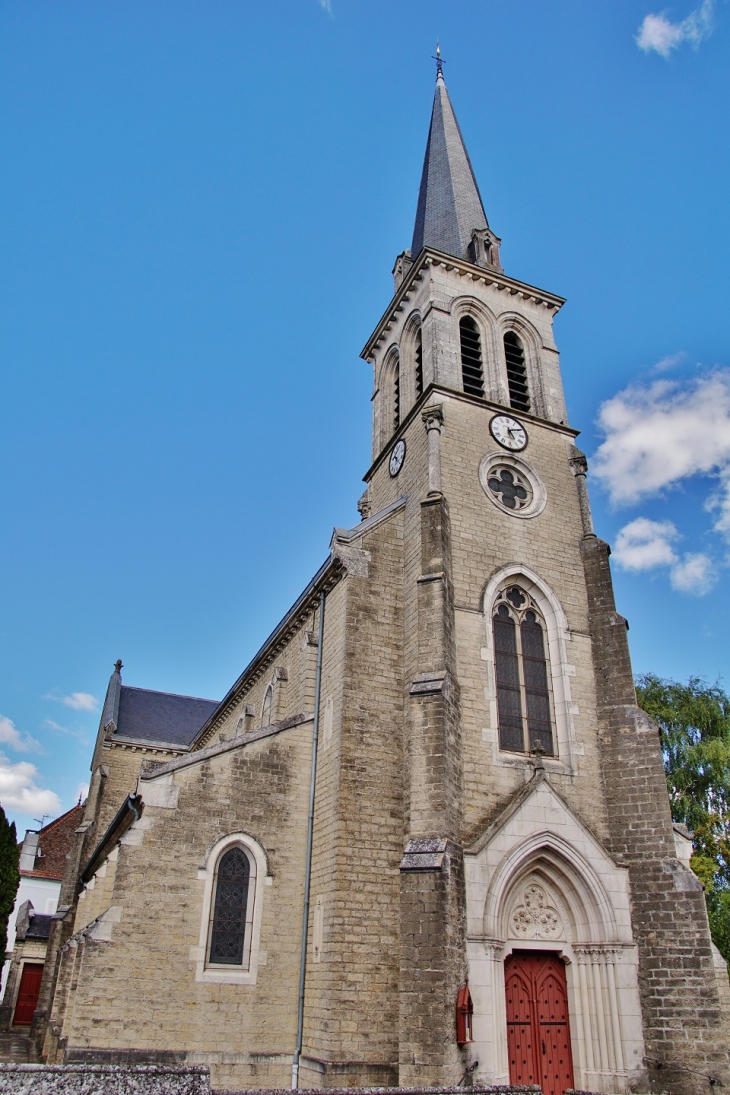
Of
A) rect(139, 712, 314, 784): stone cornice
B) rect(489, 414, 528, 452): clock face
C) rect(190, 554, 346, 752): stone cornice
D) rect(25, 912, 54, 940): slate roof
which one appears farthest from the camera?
rect(25, 912, 54, 940): slate roof

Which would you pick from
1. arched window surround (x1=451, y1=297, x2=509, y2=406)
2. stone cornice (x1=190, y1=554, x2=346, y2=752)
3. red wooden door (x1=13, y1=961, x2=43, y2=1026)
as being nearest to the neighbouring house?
red wooden door (x1=13, y1=961, x2=43, y2=1026)

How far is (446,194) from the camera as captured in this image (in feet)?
78.1

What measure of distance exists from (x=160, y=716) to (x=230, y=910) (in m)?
22.3

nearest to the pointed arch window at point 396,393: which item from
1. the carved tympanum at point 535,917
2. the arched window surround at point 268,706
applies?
the arched window surround at point 268,706

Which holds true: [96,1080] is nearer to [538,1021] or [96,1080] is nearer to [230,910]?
[230,910]

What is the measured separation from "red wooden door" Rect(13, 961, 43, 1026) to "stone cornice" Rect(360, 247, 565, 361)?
99.0 ft

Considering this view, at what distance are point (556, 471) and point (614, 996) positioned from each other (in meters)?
11.0

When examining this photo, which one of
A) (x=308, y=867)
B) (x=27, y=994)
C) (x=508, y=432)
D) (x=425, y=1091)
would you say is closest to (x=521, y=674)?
(x=308, y=867)

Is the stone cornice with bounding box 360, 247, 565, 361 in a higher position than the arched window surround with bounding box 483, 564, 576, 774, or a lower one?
higher

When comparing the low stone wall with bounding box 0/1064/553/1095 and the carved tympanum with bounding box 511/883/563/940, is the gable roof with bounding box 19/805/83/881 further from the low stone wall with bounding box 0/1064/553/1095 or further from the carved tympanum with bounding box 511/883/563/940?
the low stone wall with bounding box 0/1064/553/1095

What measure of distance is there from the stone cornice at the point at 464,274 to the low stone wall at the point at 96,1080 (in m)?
19.3

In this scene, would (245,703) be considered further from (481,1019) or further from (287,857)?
(481,1019)

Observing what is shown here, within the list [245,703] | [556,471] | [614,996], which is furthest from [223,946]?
[556,471]

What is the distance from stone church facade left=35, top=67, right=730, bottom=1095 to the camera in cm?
1152
